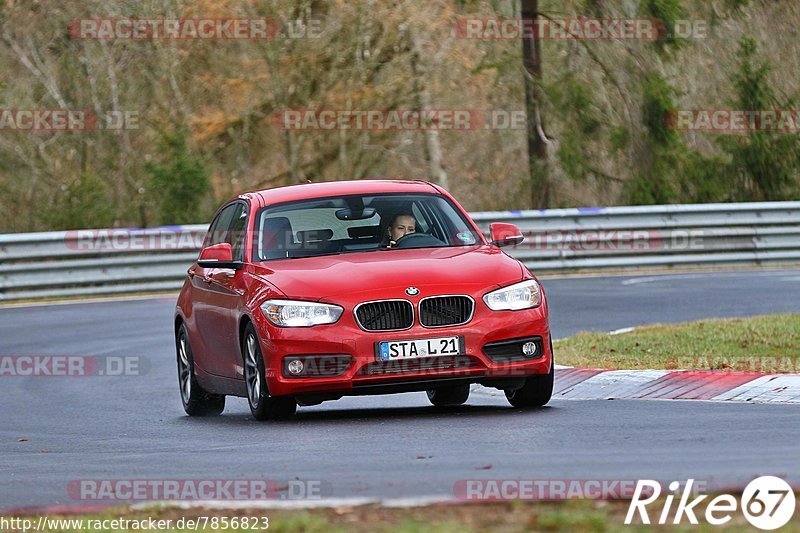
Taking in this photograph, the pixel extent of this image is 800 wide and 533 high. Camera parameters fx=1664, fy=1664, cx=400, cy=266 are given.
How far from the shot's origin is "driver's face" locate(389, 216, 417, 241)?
11.8 meters

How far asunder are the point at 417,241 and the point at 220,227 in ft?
8.21

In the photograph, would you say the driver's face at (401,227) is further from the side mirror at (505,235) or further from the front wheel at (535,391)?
the front wheel at (535,391)

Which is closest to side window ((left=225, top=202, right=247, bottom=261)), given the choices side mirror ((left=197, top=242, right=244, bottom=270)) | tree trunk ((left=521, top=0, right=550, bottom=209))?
side mirror ((left=197, top=242, right=244, bottom=270))

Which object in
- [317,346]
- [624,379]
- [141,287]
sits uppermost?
[317,346]

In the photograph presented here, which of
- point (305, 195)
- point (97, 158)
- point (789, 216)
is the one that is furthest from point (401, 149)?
point (305, 195)

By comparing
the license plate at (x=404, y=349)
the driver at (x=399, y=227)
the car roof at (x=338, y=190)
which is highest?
the car roof at (x=338, y=190)

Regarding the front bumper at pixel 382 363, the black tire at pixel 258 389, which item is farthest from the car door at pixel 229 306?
the front bumper at pixel 382 363

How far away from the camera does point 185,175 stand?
3147cm

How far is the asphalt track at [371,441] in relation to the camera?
768 cm

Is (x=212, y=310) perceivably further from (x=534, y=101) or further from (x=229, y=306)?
(x=534, y=101)

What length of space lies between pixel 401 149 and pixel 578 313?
17.9m

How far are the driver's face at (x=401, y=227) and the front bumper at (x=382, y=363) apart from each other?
140 centimetres

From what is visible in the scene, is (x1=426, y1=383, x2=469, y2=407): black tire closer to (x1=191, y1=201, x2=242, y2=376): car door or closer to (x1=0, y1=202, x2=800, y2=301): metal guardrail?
(x1=191, y1=201, x2=242, y2=376): car door

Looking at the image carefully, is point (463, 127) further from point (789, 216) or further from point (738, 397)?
point (738, 397)
